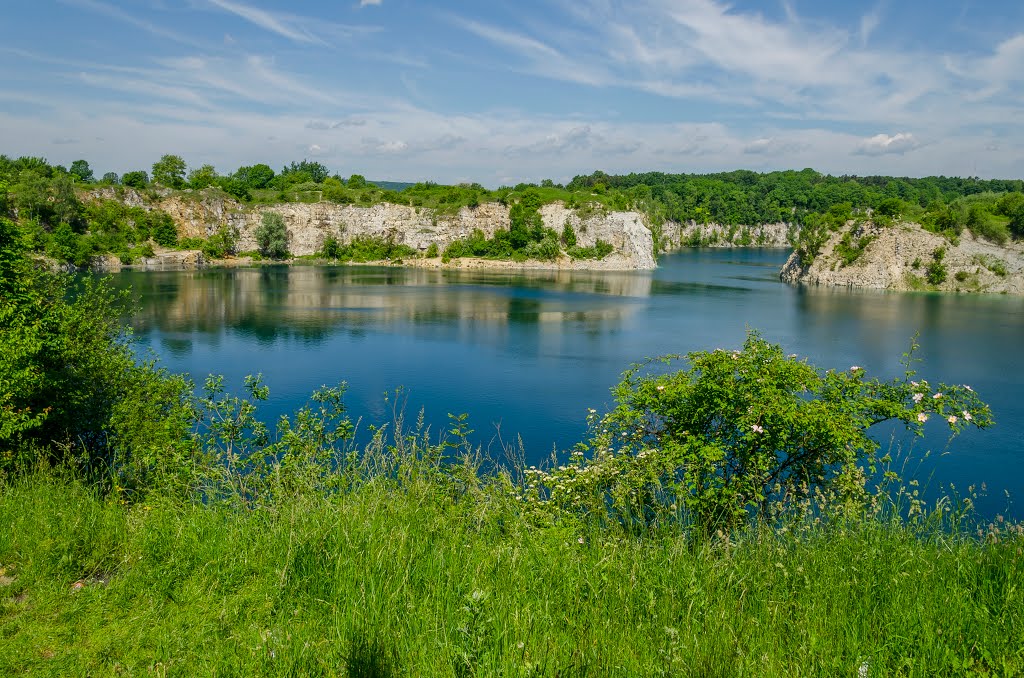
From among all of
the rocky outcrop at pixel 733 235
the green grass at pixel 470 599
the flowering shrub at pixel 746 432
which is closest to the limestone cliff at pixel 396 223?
the rocky outcrop at pixel 733 235

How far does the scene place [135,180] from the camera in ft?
250

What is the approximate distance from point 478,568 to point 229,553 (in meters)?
1.57

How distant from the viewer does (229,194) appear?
79188mm

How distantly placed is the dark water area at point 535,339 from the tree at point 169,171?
3038cm

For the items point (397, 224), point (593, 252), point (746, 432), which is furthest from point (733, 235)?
point (746, 432)

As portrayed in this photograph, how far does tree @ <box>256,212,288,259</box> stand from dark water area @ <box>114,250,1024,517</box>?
17502 mm

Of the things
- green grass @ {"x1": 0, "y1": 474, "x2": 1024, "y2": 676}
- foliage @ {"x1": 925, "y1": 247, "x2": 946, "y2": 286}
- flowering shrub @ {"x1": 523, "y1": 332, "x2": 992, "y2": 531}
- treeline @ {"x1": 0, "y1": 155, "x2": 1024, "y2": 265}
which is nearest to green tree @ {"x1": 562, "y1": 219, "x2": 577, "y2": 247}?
treeline @ {"x1": 0, "y1": 155, "x2": 1024, "y2": 265}

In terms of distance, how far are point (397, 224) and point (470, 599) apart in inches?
3232

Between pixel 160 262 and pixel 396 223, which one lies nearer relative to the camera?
pixel 160 262

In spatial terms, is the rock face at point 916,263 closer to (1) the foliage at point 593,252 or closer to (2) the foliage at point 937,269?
(2) the foliage at point 937,269

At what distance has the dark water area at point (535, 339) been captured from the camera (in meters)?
17.2

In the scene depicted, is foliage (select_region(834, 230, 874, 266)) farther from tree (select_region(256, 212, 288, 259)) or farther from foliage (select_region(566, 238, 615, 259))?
tree (select_region(256, 212, 288, 259))

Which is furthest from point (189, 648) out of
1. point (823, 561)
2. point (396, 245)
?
point (396, 245)

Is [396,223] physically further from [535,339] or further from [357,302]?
[535,339]
